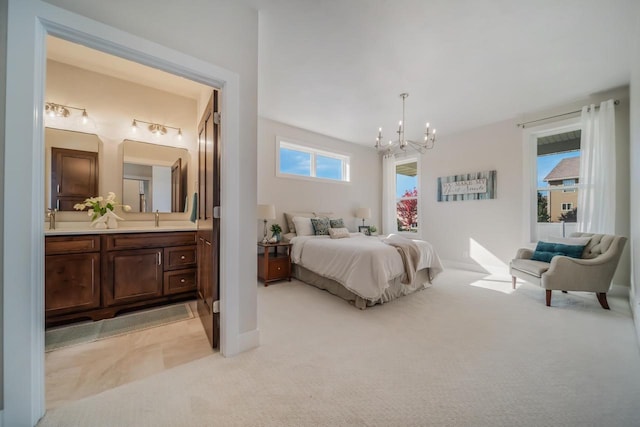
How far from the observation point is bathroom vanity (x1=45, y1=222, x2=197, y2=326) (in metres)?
2.15

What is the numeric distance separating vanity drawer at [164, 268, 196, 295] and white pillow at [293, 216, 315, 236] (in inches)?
74.2

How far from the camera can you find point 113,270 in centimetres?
239

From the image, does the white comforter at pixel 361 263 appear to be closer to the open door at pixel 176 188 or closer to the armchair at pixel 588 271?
the armchair at pixel 588 271

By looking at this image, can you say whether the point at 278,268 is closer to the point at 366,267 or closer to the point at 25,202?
the point at 366,267

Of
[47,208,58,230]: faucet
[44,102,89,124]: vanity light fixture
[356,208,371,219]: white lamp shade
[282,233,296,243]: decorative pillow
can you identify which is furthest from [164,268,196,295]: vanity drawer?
[356,208,371,219]: white lamp shade

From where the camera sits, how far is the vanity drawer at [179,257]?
271cm

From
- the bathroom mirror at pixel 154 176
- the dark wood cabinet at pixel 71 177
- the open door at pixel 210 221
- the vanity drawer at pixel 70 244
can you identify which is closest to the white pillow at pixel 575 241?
the open door at pixel 210 221

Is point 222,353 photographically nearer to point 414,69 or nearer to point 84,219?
point 84,219

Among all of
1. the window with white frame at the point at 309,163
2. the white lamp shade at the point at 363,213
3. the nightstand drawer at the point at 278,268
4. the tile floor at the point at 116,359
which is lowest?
the tile floor at the point at 116,359

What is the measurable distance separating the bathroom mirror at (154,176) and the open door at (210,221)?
1233mm

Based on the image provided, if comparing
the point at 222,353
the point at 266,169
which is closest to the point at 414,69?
the point at 266,169

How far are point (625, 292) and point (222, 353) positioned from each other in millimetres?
5113

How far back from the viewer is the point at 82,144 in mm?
2709

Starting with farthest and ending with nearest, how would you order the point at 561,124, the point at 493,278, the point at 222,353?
the point at 493,278 → the point at 561,124 → the point at 222,353
